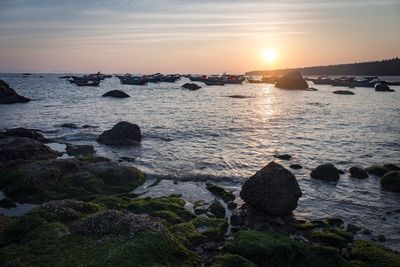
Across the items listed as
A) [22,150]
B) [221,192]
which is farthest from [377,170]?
[22,150]

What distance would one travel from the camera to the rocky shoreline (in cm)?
1047

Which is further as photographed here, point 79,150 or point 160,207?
point 79,150

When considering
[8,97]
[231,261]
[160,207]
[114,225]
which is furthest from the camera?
[8,97]

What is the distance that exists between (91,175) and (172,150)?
31.3 ft

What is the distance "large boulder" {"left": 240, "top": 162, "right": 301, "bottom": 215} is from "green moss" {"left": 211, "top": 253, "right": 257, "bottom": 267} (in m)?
4.72

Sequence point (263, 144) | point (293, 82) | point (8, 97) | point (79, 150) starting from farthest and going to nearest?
point (293, 82)
point (8, 97)
point (263, 144)
point (79, 150)

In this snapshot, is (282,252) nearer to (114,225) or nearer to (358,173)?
(114,225)

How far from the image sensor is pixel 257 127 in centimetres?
4003

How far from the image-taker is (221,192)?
17.5 meters

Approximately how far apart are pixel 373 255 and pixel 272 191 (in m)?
4.81

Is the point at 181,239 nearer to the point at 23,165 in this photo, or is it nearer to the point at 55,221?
the point at 55,221

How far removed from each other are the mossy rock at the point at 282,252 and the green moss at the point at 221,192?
16.2ft

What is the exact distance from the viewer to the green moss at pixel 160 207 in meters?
14.6

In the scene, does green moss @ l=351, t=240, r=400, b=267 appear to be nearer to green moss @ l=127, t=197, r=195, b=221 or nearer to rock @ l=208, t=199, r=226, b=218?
rock @ l=208, t=199, r=226, b=218
